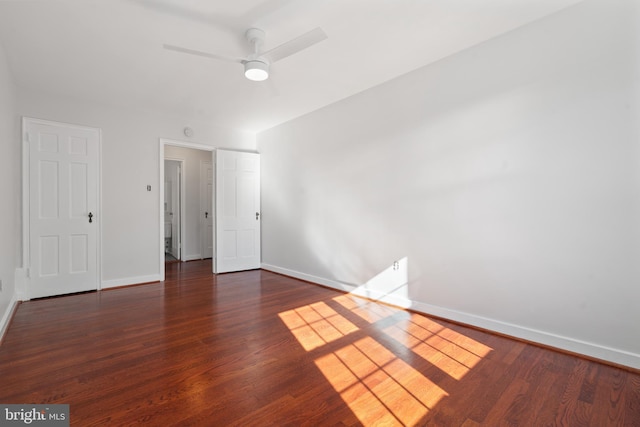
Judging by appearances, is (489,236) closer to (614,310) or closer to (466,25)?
(614,310)

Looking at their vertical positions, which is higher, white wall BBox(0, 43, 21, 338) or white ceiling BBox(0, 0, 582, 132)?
white ceiling BBox(0, 0, 582, 132)

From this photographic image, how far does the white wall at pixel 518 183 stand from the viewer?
87.4 inches

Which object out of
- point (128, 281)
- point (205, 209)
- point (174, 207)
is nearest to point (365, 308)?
point (128, 281)

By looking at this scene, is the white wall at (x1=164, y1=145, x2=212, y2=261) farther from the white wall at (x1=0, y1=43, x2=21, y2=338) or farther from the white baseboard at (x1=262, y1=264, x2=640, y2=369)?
the white baseboard at (x1=262, y1=264, x2=640, y2=369)

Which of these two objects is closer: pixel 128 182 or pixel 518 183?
pixel 518 183

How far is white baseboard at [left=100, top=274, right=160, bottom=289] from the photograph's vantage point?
4.36 m

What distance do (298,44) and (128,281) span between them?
13.5ft

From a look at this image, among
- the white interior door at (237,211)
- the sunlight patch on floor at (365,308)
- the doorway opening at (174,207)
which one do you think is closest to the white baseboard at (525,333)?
the sunlight patch on floor at (365,308)

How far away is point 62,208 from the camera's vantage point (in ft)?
13.2

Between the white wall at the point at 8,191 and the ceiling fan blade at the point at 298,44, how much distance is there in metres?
2.53

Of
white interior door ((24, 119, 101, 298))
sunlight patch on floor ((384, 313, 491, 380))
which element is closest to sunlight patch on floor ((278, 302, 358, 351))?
sunlight patch on floor ((384, 313, 491, 380))

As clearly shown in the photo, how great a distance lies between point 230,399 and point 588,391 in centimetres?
221

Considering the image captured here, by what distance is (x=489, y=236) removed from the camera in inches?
111

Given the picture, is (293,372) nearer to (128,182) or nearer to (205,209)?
(128,182)
